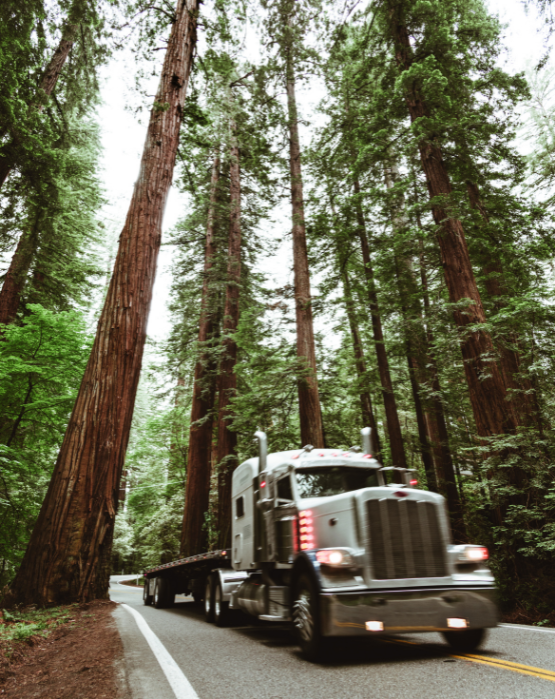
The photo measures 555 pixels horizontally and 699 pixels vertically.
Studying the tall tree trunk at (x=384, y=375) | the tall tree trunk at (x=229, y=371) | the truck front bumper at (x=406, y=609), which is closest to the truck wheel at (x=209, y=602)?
the tall tree trunk at (x=229, y=371)

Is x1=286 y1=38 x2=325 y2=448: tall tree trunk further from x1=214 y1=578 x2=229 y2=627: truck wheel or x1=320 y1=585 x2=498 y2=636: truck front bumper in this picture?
x1=320 y1=585 x2=498 y2=636: truck front bumper

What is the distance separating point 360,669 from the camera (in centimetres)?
435

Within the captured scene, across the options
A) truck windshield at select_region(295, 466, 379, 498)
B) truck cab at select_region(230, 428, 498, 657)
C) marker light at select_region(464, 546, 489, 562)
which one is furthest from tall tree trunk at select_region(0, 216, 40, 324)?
marker light at select_region(464, 546, 489, 562)

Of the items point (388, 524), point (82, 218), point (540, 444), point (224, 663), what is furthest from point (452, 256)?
point (82, 218)

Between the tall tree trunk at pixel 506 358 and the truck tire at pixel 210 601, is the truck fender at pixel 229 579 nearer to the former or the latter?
the truck tire at pixel 210 601

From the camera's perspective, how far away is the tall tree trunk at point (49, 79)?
12.4 meters

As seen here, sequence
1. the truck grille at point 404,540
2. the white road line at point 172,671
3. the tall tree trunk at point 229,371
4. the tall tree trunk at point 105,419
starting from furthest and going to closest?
the tall tree trunk at point 229,371, the tall tree trunk at point 105,419, the truck grille at point 404,540, the white road line at point 172,671

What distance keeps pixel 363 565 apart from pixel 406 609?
21.9 inches

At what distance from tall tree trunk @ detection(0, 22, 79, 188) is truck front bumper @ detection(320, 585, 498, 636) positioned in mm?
13223

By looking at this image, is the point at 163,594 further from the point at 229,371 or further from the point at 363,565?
the point at 363,565

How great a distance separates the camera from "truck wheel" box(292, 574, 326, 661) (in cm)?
470

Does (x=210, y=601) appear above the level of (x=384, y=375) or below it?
below

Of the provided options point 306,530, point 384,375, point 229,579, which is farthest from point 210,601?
point 384,375

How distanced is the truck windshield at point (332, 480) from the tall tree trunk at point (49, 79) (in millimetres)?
11629
